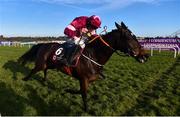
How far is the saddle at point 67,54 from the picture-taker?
27.0 ft

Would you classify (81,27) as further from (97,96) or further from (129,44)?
(97,96)

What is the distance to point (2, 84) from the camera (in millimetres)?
10297

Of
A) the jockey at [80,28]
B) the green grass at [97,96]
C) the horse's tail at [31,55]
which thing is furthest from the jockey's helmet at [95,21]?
the horse's tail at [31,55]

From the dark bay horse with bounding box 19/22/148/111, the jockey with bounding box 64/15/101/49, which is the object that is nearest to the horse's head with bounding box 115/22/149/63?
the dark bay horse with bounding box 19/22/148/111

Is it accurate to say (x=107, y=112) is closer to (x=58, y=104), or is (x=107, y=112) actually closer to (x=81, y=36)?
(x=58, y=104)

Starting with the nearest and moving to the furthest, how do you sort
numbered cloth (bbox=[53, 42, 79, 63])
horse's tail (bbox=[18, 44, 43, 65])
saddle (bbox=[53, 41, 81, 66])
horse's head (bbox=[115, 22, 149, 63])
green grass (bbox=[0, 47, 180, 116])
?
1. green grass (bbox=[0, 47, 180, 116])
2. horse's head (bbox=[115, 22, 149, 63])
3. saddle (bbox=[53, 41, 81, 66])
4. numbered cloth (bbox=[53, 42, 79, 63])
5. horse's tail (bbox=[18, 44, 43, 65])

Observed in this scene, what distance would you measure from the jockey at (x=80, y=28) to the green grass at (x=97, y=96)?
136cm

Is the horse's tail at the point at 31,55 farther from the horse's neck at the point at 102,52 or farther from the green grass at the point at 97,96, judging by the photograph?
the horse's neck at the point at 102,52

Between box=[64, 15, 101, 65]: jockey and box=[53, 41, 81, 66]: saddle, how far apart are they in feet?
0.34

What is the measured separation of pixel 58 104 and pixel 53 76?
469 cm

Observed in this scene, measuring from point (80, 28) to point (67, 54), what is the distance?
2.41ft

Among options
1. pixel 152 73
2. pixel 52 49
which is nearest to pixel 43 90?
pixel 52 49

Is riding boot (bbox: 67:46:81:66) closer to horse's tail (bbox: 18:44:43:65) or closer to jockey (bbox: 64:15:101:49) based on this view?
jockey (bbox: 64:15:101:49)

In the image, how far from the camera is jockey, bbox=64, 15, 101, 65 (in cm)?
823
